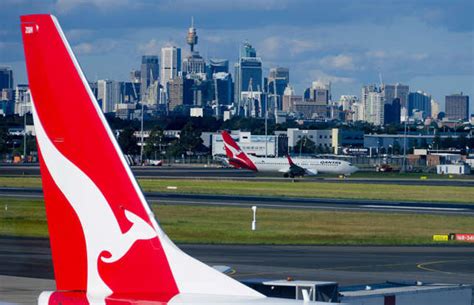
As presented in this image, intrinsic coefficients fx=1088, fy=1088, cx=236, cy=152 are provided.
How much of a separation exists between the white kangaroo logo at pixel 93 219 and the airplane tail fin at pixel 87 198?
11 mm

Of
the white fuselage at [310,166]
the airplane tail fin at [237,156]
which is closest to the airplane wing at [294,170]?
the white fuselage at [310,166]

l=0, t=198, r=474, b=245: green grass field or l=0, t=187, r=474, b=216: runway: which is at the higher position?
l=0, t=198, r=474, b=245: green grass field

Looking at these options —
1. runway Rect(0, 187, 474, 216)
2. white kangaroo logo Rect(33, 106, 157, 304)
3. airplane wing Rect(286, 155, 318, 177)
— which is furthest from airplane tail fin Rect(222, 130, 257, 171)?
white kangaroo logo Rect(33, 106, 157, 304)

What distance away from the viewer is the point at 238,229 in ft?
208

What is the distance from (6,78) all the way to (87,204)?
7.40 metres

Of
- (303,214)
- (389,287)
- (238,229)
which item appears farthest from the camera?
(303,214)

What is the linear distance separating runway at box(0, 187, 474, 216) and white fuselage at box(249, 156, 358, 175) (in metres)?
70.0

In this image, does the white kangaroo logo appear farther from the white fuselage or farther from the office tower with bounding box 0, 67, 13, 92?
the white fuselage

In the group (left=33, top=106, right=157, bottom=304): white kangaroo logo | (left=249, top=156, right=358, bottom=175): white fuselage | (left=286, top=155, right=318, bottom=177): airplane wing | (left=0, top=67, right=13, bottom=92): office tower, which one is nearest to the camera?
(left=33, top=106, right=157, bottom=304): white kangaroo logo

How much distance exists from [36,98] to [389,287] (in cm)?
515

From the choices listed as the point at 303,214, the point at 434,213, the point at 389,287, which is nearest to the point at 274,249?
the point at 303,214

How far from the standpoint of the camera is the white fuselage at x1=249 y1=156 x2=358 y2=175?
564 feet

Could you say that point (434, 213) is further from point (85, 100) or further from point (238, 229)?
point (85, 100)

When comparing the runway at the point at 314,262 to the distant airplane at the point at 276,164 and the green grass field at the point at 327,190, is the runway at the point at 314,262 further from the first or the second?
the distant airplane at the point at 276,164
